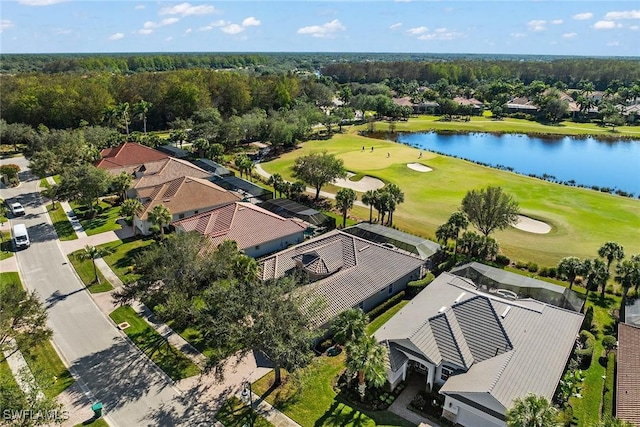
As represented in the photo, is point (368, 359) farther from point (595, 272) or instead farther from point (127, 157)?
point (127, 157)

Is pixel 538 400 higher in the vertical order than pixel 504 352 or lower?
higher

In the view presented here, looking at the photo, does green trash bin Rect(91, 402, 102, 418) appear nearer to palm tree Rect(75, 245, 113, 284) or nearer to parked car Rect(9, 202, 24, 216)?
palm tree Rect(75, 245, 113, 284)

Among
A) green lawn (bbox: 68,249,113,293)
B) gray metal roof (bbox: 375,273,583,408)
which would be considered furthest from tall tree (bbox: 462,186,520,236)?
green lawn (bbox: 68,249,113,293)

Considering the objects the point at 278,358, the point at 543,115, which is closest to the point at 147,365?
the point at 278,358

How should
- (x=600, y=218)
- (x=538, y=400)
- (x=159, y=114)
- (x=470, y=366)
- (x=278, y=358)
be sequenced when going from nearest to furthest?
(x=538, y=400)
(x=278, y=358)
(x=470, y=366)
(x=600, y=218)
(x=159, y=114)

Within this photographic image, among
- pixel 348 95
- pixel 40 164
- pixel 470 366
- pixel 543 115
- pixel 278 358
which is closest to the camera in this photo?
pixel 278 358

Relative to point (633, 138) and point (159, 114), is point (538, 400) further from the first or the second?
point (633, 138)
